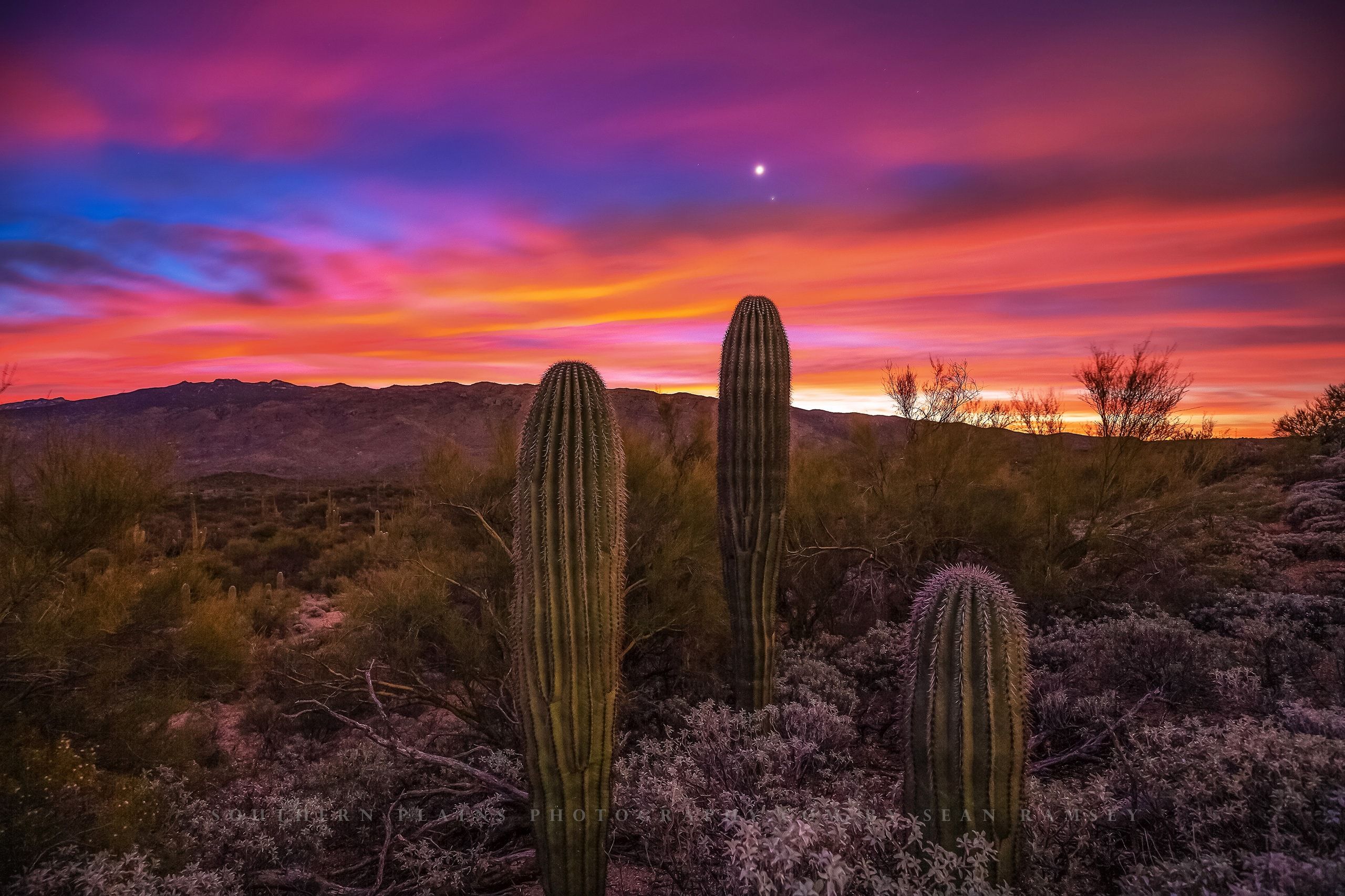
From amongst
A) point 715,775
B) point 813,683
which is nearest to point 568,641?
point 715,775

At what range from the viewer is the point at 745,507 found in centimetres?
669

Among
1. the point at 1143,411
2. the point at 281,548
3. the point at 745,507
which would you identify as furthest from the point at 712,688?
the point at 281,548

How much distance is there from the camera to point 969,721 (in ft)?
12.5

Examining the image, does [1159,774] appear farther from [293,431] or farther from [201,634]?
[293,431]

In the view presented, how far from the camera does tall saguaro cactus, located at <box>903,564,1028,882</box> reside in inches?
148

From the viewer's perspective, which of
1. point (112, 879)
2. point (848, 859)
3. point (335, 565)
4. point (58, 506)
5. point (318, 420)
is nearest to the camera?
point (848, 859)

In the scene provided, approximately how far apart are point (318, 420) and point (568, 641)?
82.5 metres

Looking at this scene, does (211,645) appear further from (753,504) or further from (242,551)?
(242,551)

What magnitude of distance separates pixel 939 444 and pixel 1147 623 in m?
5.49

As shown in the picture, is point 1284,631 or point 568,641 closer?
A: point 568,641

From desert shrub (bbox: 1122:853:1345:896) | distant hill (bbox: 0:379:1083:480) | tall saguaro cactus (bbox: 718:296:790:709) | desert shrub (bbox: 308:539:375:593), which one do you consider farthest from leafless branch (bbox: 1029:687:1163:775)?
distant hill (bbox: 0:379:1083:480)

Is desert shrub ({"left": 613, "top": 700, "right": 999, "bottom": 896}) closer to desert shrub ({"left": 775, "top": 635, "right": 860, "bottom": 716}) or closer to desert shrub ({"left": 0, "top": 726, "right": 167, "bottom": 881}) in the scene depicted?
desert shrub ({"left": 775, "top": 635, "right": 860, "bottom": 716})

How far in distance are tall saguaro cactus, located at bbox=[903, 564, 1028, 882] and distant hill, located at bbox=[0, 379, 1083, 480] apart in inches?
2040

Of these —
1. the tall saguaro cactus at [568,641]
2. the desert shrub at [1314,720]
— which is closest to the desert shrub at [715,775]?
the tall saguaro cactus at [568,641]
